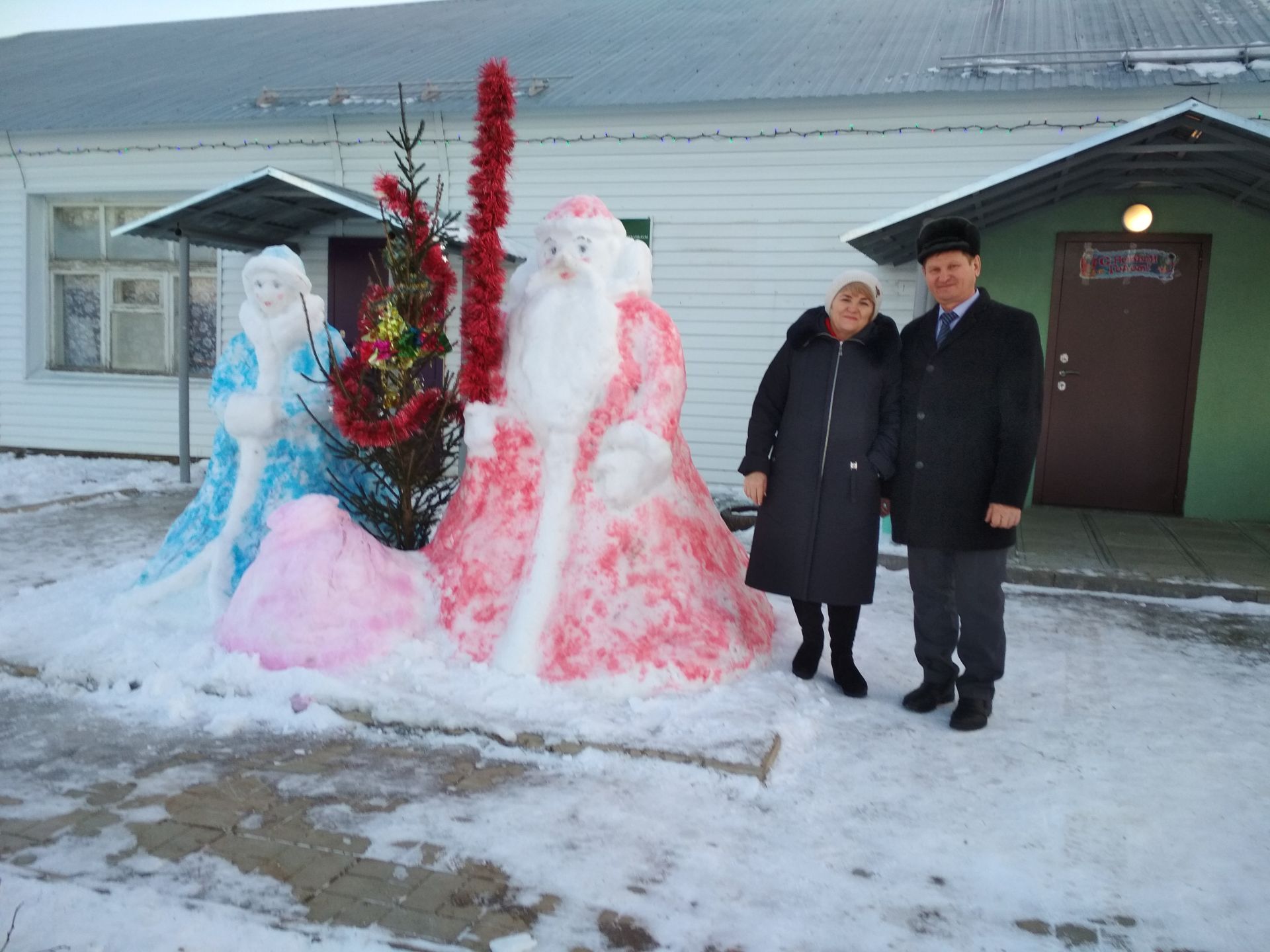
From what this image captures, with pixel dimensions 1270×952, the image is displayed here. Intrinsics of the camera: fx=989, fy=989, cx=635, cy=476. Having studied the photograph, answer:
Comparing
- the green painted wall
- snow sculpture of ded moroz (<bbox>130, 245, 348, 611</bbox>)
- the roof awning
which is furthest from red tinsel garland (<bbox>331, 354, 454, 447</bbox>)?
the green painted wall

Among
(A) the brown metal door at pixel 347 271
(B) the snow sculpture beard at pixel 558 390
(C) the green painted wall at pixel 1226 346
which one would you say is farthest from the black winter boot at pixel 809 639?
(A) the brown metal door at pixel 347 271

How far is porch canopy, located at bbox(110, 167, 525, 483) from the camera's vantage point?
7.55 metres

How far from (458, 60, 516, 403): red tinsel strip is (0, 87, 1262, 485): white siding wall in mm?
→ 5165

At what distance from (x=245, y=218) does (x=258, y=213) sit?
0.12 m

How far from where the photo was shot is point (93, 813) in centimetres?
265

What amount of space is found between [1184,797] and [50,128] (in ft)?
38.0

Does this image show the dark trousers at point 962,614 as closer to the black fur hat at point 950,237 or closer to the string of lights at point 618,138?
the black fur hat at point 950,237

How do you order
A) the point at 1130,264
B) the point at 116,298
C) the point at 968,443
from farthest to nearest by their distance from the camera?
the point at 116,298 → the point at 1130,264 → the point at 968,443

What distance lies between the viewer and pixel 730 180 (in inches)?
348

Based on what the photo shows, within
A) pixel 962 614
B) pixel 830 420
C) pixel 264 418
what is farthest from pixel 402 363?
pixel 962 614

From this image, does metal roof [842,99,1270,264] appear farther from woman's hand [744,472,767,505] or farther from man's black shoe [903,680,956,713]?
man's black shoe [903,680,956,713]

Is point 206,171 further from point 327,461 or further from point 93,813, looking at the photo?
point 93,813

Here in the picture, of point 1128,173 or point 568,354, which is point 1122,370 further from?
point 568,354

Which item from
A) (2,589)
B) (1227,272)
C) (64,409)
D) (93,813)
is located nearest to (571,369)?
(93,813)
